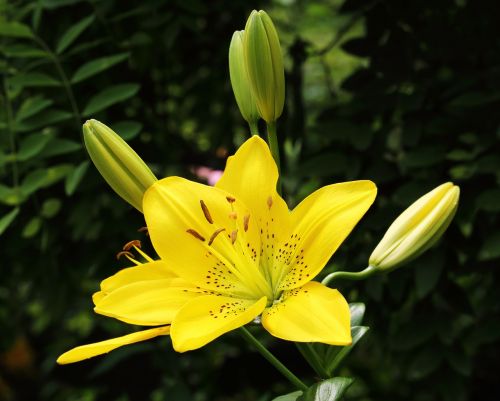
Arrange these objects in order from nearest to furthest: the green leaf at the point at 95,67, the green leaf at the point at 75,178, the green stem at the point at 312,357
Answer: the green stem at the point at 312,357, the green leaf at the point at 75,178, the green leaf at the point at 95,67

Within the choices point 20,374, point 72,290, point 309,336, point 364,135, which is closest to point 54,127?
point 72,290

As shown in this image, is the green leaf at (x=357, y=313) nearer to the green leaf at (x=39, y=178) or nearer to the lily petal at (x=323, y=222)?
the lily petal at (x=323, y=222)

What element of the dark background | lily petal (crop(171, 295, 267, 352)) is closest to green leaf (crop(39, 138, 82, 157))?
the dark background

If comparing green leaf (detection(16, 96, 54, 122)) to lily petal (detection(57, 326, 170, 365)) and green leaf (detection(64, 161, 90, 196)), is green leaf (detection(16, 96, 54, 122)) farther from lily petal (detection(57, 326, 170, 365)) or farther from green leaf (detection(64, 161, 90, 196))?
lily petal (detection(57, 326, 170, 365))

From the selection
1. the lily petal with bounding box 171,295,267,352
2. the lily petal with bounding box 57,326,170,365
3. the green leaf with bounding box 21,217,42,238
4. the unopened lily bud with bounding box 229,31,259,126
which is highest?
the unopened lily bud with bounding box 229,31,259,126

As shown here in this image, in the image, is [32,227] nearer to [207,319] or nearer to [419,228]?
[207,319]

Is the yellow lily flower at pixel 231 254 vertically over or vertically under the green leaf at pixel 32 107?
under

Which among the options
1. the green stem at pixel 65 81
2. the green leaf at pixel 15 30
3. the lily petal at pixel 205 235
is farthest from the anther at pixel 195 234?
the green leaf at pixel 15 30
